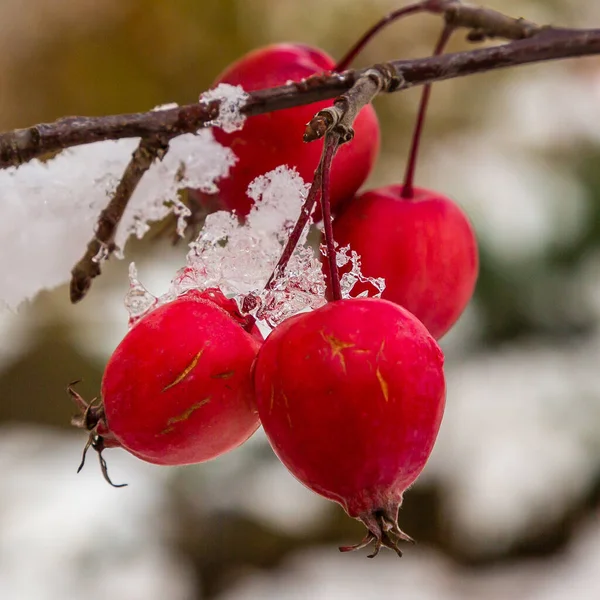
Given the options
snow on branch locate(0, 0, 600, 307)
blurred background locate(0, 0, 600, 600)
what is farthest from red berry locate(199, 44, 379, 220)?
blurred background locate(0, 0, 600, 600)

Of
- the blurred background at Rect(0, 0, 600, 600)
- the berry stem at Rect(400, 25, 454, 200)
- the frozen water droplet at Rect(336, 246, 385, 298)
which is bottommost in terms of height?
the blurred background at Rect(0, 0, 600, 600)

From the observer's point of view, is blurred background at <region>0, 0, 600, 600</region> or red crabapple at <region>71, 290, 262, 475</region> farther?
blurred background at <region>0, 0, 600, 600</region>

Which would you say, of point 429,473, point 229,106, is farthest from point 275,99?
point 429,473

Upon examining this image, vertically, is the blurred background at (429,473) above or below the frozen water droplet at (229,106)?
below

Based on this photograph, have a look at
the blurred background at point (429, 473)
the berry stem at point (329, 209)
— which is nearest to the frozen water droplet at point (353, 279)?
the berry stem at point (329, 209)

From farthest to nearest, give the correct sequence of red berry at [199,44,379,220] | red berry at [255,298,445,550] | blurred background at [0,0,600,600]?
blurred background at [0,0,600,600] < red berry at [199,44,379,220] < red berry at [255,298,445,550]

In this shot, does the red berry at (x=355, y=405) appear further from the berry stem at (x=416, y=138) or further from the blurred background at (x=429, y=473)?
the blurred background at (x=429, y=473)

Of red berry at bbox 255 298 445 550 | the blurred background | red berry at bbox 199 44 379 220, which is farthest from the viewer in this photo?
the blurred background

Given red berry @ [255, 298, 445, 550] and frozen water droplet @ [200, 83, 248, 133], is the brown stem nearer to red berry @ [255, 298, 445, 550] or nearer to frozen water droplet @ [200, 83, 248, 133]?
frozen water droplet @ [200, 83, 248, 133]
